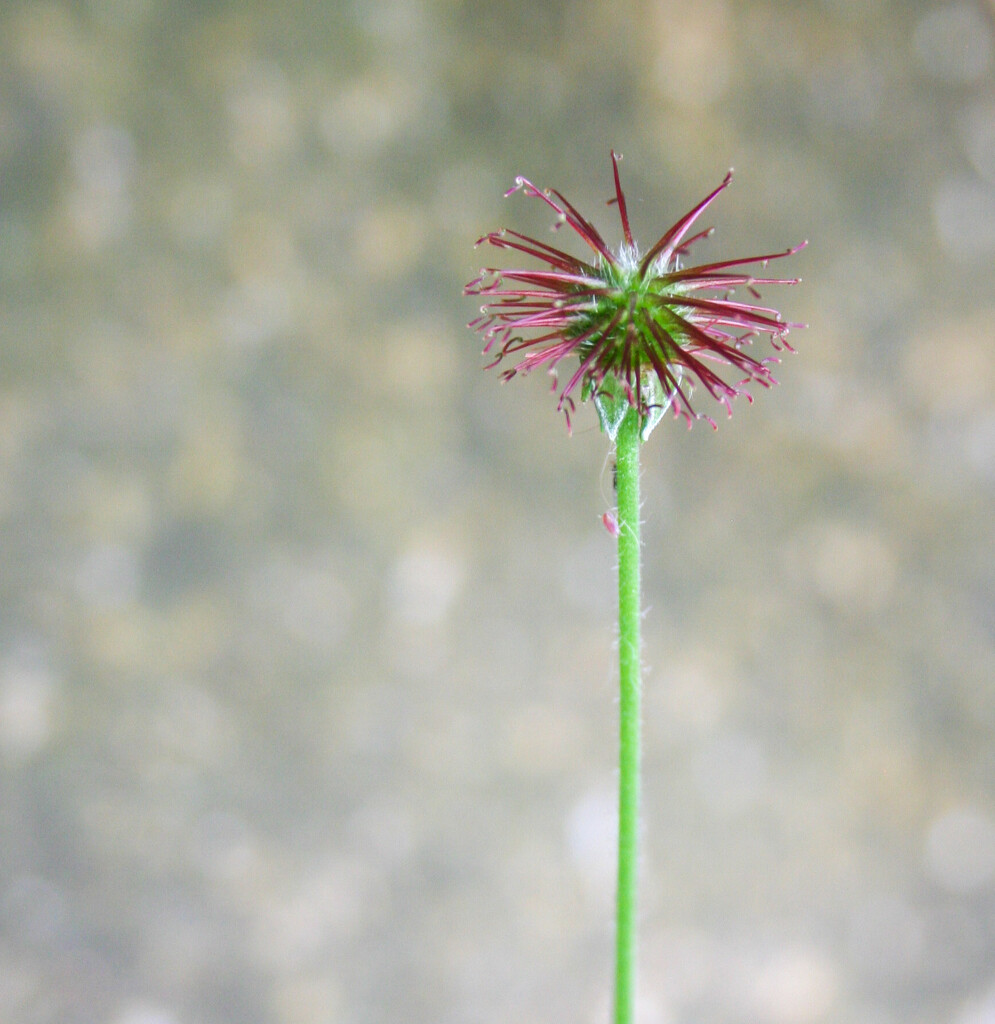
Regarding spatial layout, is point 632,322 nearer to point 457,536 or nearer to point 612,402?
point 612,402

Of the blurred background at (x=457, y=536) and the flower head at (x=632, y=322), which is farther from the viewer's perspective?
the blurred background at (x=457, y=536)

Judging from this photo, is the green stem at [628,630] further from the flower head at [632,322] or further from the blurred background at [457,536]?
the blurred background at [457,536]

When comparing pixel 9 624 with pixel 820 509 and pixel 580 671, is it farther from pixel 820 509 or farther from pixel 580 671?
pixel 820 509

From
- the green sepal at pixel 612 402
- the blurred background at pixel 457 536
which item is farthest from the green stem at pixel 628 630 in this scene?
the blurred background at pixel 457 536

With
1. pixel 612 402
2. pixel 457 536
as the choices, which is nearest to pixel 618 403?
pixel 612 402

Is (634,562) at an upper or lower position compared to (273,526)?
lower

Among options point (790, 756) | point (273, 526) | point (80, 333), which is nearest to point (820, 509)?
point (790, 756)

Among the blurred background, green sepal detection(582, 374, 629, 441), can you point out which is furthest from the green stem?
the blurred background

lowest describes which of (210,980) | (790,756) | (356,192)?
(210,980)
